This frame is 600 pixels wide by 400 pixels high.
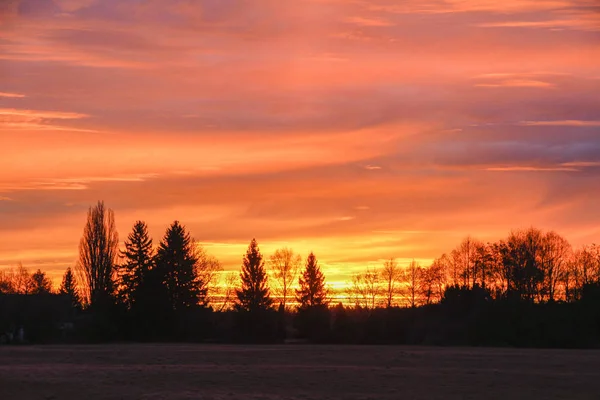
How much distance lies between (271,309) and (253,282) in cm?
1120

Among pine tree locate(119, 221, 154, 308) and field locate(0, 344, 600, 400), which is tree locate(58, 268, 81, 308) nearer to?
pine tree locate(119, 221, 154, 308)

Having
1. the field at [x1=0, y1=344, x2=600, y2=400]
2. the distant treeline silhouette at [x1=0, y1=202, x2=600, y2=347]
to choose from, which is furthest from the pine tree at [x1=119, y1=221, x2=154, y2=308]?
the field at [x1=0, y1=344, x2=600, y2=400]

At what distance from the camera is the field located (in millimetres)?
31562

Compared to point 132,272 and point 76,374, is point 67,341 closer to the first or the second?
point 132,272

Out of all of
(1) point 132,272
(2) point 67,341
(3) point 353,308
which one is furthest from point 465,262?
(2) point 67,341

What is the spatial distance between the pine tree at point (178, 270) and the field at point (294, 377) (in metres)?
29.4

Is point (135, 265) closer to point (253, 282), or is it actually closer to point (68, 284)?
point (253, 282)

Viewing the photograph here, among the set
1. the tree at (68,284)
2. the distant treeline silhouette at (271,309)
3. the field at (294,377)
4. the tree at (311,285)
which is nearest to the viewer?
the field at (294,377)

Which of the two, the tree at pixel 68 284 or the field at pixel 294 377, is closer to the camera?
the field at pixel 294 377

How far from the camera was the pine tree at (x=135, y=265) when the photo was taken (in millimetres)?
81006

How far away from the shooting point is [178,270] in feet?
273

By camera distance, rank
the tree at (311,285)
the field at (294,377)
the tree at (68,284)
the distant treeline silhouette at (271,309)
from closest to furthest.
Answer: the field at (294,377)
the distant treeline silhouette at (271,309)
the tree at (311,285)
the tree at (68,284)

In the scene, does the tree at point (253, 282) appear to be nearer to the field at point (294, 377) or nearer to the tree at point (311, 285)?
the tree at point (311, 285)

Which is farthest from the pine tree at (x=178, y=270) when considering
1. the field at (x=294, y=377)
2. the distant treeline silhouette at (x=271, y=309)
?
the field at (x=294, y=377)
